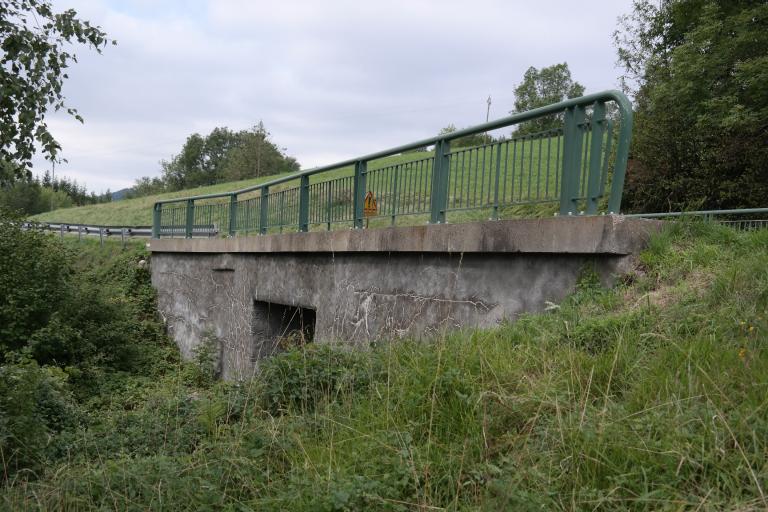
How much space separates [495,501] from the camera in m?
2.59

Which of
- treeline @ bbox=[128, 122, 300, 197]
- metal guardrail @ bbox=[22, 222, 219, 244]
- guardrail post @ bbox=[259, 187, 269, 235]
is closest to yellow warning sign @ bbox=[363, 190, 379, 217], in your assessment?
guardrail post @ bbox=[259, 187, 269, 235]

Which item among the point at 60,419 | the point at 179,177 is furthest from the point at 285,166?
the point at 60,419

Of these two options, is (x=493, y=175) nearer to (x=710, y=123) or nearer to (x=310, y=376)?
(x=310, y=376)

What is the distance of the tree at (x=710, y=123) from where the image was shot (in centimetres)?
1736

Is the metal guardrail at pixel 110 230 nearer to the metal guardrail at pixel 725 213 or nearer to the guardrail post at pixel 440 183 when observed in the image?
the guardrail post at pixel 440 183

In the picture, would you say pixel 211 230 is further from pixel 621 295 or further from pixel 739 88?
pixel 739 88

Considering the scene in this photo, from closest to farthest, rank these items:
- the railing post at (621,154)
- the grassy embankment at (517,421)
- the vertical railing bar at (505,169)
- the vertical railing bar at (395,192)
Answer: the grassy embankment at (517,421), the railing post at (621,154), the vertical railing bar at (505,169), the vertical railing bar at (395,192)

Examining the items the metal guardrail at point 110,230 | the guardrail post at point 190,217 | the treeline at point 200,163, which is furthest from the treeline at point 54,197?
the guardrail post at point 190,217

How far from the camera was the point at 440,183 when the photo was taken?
6199 millimetres

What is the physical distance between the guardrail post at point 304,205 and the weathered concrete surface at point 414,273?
29 cm

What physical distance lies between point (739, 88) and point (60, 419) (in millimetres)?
18698

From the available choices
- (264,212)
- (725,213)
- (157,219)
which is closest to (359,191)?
(264,212)

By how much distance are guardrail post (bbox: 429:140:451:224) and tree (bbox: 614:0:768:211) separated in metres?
13.1

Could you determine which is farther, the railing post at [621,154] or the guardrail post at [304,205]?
the guardrail post at [304,205]
